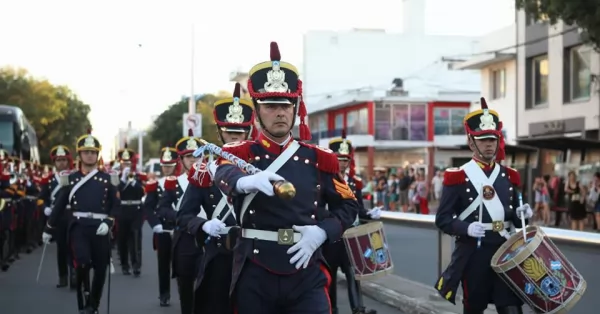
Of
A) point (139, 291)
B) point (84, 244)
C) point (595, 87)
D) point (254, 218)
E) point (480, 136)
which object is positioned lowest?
point (139, 291)

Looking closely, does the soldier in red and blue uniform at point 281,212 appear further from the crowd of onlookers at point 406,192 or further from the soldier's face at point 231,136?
the crowd of onlookers at point 406,192

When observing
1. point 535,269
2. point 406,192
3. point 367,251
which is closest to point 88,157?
point 367,251

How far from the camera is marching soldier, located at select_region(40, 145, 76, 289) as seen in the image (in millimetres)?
14589

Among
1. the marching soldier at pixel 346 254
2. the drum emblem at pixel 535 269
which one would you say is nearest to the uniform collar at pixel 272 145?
the drum emblem at pixel 535 269

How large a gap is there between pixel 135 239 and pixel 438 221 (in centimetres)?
1003

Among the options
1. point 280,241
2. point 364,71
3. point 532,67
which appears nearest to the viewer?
point 280,241

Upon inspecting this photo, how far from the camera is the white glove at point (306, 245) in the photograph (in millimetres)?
5383

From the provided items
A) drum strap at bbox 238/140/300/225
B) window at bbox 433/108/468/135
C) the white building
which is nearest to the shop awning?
the white building

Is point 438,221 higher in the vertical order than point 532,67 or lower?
lower

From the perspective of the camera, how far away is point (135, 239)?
56.9ft

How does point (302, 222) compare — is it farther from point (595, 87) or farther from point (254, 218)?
point (595, 87)

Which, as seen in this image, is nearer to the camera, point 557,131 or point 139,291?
point 139,291

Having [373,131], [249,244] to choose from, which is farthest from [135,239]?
[373,131]

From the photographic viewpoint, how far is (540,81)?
127 ft
